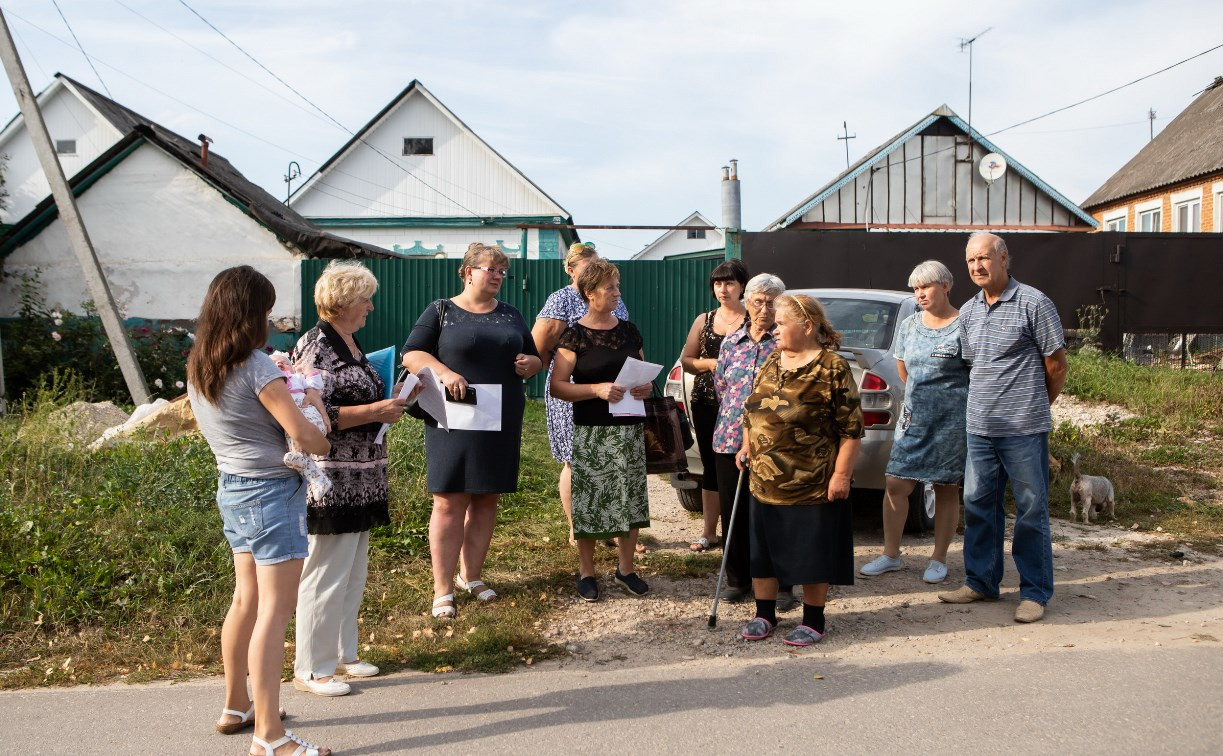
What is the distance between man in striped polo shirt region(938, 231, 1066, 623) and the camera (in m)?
4.78

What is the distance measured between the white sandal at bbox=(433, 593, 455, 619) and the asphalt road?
24.0 inches

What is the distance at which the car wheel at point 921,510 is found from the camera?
642 centimetres

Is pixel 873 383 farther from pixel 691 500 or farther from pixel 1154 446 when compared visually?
pixel 1154 446

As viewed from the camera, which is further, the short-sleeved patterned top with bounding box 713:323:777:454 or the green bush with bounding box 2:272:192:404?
the green bush with bounding box 2:272:192:404

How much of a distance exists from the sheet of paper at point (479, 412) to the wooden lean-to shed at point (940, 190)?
17685 millimetres

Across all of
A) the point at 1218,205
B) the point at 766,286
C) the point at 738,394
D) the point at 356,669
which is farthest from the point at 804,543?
the point at 1218,205

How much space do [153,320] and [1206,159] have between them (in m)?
22.6

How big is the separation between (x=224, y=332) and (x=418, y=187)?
80.7 ft

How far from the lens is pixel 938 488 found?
5.63 metres

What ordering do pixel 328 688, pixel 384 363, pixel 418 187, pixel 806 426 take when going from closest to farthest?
pixel 328 688
pixel 384 363
pixel 806 426
pixel 418 187

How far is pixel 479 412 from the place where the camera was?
15.5ft

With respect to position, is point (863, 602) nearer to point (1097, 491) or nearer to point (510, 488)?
point (510, 488)

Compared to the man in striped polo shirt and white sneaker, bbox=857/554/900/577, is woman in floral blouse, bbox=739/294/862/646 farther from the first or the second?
white sneaker, bbox=857/554/900/577

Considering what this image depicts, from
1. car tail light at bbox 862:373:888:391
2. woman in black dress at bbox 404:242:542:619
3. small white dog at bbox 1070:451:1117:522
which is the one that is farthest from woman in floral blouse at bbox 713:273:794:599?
small white dog at bbox 1070:451:1117:522
